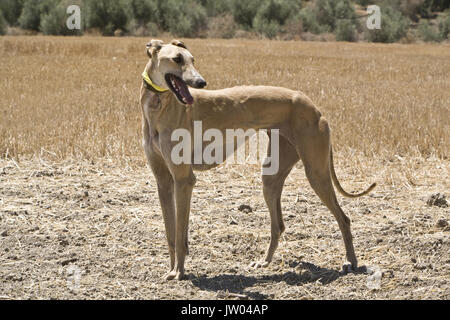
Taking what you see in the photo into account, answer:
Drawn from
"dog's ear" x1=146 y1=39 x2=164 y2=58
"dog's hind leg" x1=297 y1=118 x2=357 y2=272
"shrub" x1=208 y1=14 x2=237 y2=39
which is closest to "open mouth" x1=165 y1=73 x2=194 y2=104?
"dog's ear" x1=146 y1=39 x2=164 y2=58

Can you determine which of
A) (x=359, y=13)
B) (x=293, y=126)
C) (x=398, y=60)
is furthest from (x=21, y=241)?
(x=359, y=13)

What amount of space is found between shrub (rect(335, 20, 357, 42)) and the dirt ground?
107ft

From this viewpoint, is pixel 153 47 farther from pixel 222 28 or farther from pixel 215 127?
pixel 222 28

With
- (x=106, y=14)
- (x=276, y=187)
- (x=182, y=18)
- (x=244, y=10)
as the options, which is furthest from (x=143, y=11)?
(x=276, y=187)

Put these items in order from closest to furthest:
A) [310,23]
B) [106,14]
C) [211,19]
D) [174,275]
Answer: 1. [174,275]
2. [106,14]
3. [310,23]
4. [211,19]

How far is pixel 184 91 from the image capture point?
4973 mm

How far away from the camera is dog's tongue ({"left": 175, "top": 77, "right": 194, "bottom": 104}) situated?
4938 millimetres

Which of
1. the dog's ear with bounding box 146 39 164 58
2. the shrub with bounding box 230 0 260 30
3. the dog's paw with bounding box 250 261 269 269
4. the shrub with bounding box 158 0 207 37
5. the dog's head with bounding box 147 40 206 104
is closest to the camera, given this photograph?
the dog's head with bounding box 147 40 206 104

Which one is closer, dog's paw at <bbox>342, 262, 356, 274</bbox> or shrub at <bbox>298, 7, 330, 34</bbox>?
dog's paw at <bbox>342, 262, 356, 274</bbox>

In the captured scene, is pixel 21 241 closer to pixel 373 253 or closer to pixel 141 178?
pixel 141 178

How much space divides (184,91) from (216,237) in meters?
2.26

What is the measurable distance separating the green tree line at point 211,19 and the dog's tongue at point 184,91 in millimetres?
34347

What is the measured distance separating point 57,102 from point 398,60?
14.6m

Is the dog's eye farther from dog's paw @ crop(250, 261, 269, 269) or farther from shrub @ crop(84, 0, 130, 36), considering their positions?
shrub @ crop(84, 0, 130, 36)
